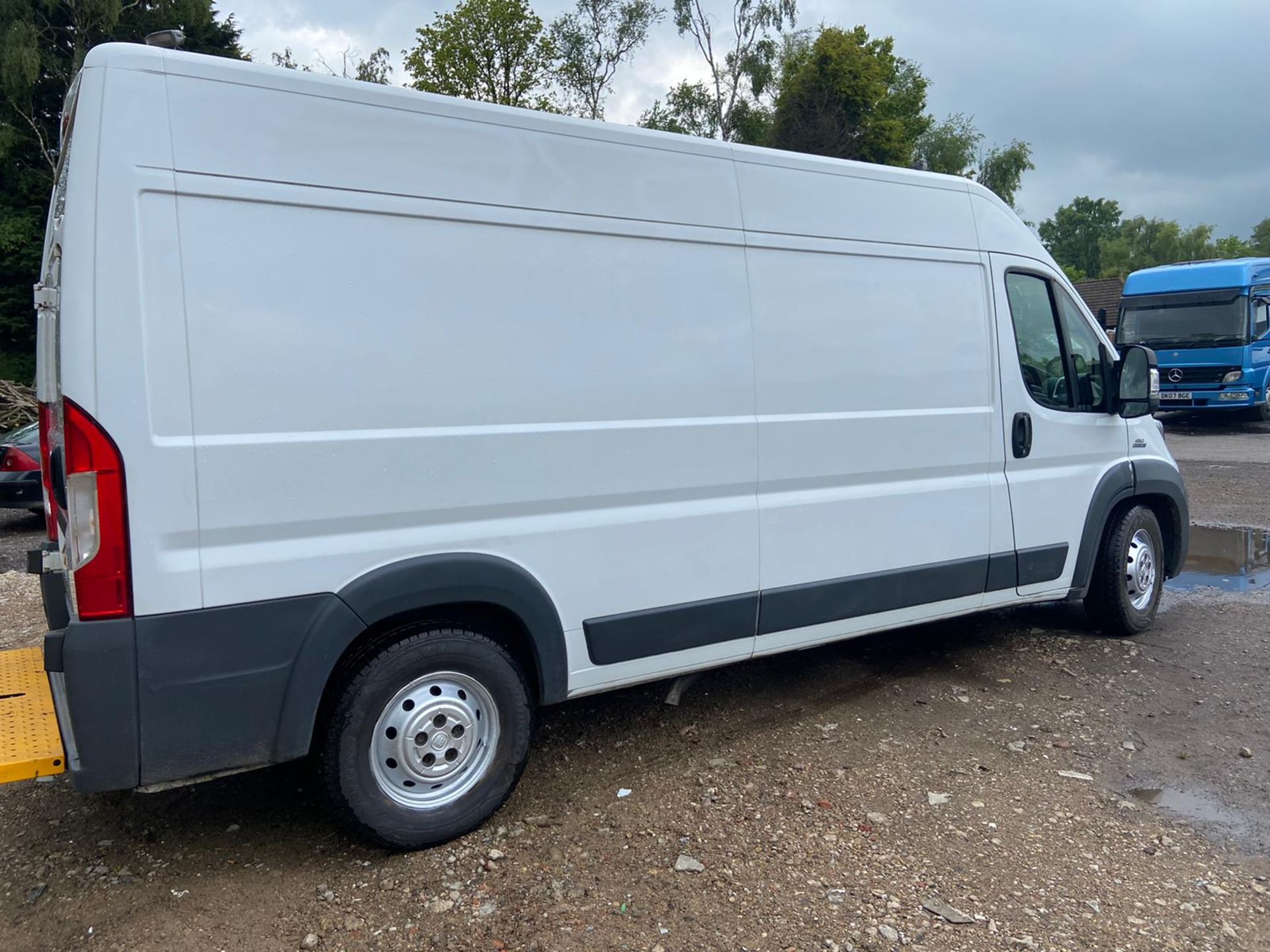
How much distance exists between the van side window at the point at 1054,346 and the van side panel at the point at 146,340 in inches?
154

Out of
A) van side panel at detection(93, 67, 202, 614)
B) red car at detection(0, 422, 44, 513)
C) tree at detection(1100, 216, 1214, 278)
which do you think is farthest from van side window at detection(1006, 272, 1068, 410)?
tree at detection(1100, 216, 1214, 278)

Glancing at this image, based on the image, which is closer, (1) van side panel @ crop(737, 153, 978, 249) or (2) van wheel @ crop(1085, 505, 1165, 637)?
(1) van side panel @ crop(737, 153, 978, 249)

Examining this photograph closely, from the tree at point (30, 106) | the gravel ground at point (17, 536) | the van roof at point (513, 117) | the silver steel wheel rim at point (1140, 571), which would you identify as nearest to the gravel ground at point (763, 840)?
the silver steel wheel rim at point (1140, 571)

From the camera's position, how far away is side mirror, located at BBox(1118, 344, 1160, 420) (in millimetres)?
5219

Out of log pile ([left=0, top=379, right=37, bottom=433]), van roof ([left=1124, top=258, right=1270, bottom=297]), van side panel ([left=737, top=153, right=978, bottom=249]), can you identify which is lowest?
log pile ([left=0, top=379, right=37, bottom=433])

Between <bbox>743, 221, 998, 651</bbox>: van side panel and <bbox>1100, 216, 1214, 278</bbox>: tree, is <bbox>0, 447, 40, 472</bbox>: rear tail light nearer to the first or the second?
<bbox>743, 221, 998, 651</bbox>: van side panel

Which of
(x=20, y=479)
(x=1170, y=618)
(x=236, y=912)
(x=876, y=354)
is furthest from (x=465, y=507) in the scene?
(x=20, y=479)

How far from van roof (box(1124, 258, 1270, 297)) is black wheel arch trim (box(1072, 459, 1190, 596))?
1479 centimetres

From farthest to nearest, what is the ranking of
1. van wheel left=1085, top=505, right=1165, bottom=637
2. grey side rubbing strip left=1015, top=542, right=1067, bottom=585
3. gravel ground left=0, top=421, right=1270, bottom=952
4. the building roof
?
the building roof
van wheel left=1085, top=505, right=1165, bottom=637
grey side rubbing strip left=1015, top=542, right=1067, bottom=585
gravel ground left=0, top=421, right=1270, bottom=952

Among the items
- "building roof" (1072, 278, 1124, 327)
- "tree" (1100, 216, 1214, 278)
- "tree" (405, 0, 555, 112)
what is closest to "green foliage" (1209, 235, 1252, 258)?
"tree" (1100, 216, 1214, 278)

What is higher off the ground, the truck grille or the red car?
the truck grille

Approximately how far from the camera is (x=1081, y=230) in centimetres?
9619

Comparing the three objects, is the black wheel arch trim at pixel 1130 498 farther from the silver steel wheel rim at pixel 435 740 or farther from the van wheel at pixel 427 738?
the silver steel wheel rim at pixel 435 740

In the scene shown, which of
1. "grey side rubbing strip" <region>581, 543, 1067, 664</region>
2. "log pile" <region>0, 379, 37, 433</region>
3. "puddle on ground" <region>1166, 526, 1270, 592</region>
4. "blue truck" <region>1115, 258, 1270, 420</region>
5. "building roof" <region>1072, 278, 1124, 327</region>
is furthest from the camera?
"building roof" <region>1072, 278, 1124, 327</region>
